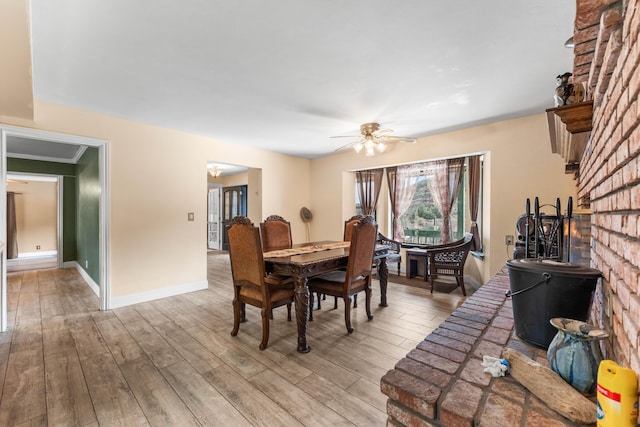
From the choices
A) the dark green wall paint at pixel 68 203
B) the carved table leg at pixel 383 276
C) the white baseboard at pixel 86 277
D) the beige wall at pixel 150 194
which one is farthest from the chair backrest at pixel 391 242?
the dark green wall paint at pixel 68 203

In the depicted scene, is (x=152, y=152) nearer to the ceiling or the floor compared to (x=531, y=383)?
nearer to the ceiling

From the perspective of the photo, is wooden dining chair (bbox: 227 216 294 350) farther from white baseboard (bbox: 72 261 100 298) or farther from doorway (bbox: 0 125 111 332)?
white baseboard (bbox: 72 261 100 298)

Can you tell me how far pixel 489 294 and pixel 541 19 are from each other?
74.0 inches

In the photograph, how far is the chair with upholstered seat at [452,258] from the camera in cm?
387

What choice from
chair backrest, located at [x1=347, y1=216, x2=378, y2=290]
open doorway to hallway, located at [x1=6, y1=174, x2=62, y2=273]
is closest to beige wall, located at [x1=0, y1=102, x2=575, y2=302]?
chair backrest, located at [x1=347, y1=216, x2=378, y2=290]

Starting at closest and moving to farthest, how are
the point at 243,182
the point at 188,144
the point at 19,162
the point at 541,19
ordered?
the point at 541,19, the point at 188,144, the point at 19,162, the point at 243,182

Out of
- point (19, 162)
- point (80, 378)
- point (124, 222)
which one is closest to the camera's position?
point (80, 378)

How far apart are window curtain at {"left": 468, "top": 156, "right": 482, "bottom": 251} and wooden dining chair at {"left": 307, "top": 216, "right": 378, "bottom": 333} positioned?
2.49 metres

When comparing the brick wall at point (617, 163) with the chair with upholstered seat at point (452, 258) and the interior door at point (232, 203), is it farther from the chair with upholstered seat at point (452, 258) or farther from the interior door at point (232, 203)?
the interior door at point (232, 203)

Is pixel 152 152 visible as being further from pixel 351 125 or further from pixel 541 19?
pixel 541 19

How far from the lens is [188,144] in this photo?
13.6 feet

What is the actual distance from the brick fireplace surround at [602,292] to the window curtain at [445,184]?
3500 mm

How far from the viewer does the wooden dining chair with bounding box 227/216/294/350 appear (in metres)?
2.31

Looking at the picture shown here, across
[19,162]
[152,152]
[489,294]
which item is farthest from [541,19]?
[19,162]
